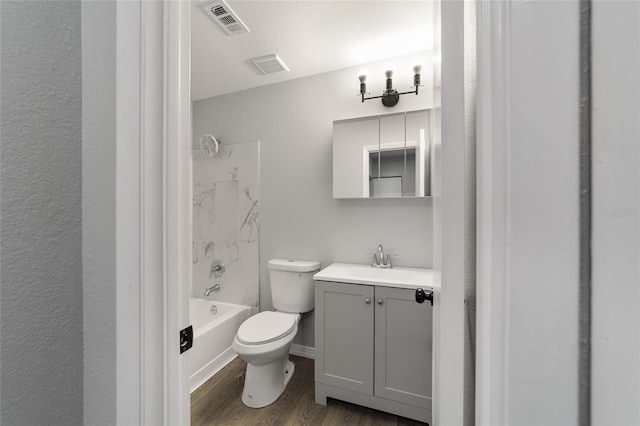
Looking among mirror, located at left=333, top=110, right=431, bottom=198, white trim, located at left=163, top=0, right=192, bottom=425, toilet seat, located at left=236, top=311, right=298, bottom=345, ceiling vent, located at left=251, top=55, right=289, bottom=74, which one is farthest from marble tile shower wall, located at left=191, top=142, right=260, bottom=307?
white trim, located at left=163, top=0, right=192, bottom=425

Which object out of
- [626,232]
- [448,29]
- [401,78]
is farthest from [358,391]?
[401,78]

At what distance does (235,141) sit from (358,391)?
84.7 inches

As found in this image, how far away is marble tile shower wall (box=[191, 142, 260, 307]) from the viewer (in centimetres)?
223

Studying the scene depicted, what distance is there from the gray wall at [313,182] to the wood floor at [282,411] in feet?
1.65

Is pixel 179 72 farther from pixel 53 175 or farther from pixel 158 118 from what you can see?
pixel 53 175

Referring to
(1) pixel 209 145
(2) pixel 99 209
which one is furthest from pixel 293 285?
(2) pixel 99 209

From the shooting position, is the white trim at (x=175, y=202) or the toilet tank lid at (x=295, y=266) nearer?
the white trim at (x=175, y=202)

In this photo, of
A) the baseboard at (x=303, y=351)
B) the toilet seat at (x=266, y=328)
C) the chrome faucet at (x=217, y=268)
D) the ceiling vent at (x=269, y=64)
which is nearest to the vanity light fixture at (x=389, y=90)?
the ceiling vent at (x=269, y=64)

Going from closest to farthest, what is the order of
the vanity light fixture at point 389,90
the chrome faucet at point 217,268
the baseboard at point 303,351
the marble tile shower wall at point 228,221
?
the vanity light fixture at point 389,90 < the baseboard at point 303,351 < the marble tile shower wall at point 228,221 < the chrome faucet at point 217,268

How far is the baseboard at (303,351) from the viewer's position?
205 centimetres

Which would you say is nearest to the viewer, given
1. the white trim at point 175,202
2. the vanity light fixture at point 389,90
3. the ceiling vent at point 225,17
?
the white trim at point 175,202

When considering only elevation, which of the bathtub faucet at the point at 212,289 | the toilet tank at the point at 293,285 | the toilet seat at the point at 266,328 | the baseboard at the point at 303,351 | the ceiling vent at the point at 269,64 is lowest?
the baseboard at the point at 303,351

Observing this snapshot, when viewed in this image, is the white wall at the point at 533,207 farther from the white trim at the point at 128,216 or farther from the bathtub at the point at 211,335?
the bathtub at the point at 211,335

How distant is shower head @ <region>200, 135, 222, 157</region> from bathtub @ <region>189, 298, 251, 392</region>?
1.28 metres
